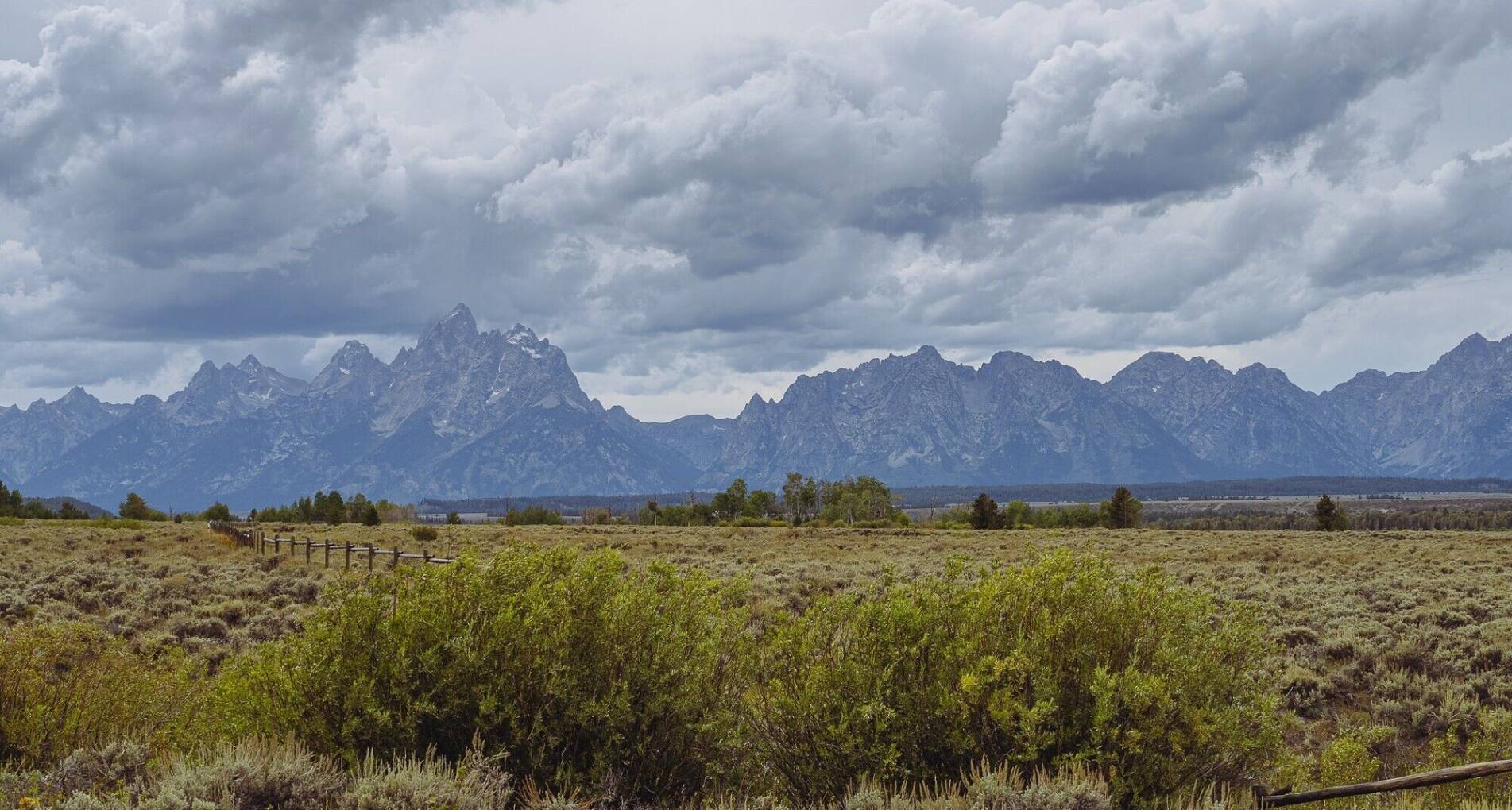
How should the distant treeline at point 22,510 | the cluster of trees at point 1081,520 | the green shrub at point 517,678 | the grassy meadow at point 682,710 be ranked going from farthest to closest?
the distant treeline at point 22,510, the cluster of trees at point 1081,520, the green shrub at point 517,678, the grassy meadow at point 682,710

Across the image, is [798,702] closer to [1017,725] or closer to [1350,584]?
[1017,725]

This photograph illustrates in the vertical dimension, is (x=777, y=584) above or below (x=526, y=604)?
below

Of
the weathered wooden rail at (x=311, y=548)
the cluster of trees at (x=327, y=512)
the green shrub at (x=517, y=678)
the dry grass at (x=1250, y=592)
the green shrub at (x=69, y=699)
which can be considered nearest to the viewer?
the green shrub at (x=517, y=678)

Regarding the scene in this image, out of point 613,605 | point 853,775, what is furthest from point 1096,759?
point 613,605

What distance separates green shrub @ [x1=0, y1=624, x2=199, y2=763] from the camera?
8477 mm

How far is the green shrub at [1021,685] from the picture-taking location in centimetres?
666

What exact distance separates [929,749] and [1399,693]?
12.8 metres

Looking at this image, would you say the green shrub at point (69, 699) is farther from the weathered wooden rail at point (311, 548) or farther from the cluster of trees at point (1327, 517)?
the cluster of trees at point (1327, 517)

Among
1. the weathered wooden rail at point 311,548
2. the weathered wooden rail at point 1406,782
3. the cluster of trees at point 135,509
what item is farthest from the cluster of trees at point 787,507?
the weathered wooden rail at point 1406,782

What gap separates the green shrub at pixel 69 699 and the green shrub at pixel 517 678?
1.95 meters

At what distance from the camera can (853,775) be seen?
7.04 meters

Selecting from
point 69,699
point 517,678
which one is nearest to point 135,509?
point 69,699

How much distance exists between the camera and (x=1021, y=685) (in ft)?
22.3

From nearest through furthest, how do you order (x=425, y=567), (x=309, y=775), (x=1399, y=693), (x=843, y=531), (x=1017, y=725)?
1. (x=309, y=775)
2. (x=1017, y=725)
3. (x=425, y=567)
4. (x=1399, y=693)
5. (x=843, y=531)
